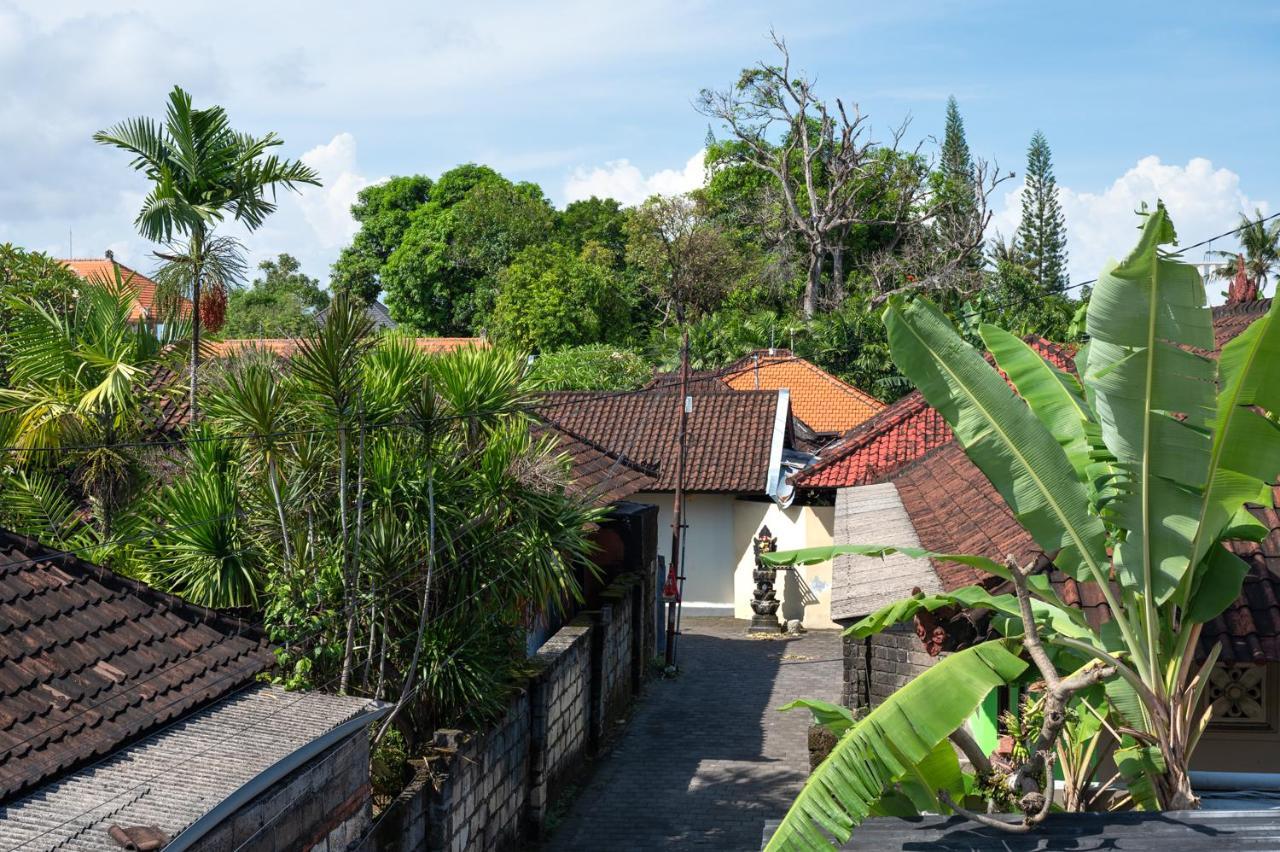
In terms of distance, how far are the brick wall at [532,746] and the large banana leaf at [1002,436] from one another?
5.10 meters

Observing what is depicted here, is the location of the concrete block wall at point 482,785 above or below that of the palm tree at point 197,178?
below

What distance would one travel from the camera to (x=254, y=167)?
11531mm

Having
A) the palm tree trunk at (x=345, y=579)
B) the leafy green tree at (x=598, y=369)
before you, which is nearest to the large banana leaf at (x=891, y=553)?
the palm tree trunk at (x=345, y=579)

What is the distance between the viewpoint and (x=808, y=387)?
105ft

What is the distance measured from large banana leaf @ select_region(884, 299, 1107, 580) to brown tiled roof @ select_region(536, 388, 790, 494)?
18.6 meters

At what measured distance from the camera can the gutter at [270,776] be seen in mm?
5844

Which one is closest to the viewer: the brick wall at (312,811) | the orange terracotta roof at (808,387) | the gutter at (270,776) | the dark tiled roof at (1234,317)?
the gutter at (270,776)

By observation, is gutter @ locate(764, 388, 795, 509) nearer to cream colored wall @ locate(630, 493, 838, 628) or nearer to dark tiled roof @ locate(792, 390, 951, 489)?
cream colored wall @ locate(630, 493, 838, 628)

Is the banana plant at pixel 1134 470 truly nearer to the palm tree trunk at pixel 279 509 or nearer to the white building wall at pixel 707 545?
the palm tree trunk at pixel 279 509

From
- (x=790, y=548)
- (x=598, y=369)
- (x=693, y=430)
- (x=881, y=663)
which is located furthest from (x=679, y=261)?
(x=881, y=663)

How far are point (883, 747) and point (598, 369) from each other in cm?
2747

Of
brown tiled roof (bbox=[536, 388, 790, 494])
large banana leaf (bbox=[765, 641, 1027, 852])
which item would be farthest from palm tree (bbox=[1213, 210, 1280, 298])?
large banana leaf (bbox=[765, 641, 1027, 852])

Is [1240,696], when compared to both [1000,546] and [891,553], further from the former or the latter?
[891,553]

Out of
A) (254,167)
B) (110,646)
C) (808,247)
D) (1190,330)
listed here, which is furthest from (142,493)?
(808,247)
